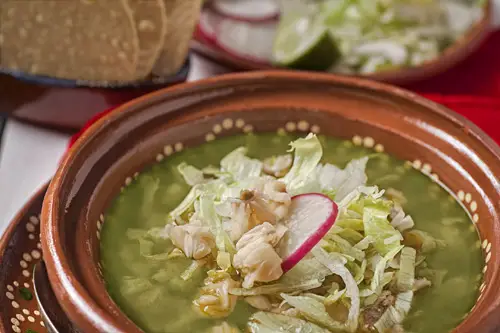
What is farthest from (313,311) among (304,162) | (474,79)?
(474,79)

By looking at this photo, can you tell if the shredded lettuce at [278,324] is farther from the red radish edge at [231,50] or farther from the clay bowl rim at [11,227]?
the red radish edge at [231,50]

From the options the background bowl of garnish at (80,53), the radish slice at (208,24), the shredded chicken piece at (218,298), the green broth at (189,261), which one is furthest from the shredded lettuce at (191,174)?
the radish slice at (208,24)

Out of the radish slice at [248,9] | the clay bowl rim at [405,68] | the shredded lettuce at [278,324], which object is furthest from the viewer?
the radish slice at [248,9]

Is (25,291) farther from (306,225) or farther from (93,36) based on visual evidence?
(93,36)

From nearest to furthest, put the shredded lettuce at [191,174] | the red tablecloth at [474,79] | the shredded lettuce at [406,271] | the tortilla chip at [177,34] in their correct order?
the shredded lettuce at [406,271]
the shredded lettuce at [191,174]
the tortilla chip at [177,34]
the red tablecloth at [474,79]

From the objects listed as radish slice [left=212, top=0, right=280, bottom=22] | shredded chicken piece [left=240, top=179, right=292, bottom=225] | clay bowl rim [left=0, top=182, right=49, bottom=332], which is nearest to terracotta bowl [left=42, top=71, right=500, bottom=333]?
clay bowl rim [left=0, top=182, right=49, bottom=332]

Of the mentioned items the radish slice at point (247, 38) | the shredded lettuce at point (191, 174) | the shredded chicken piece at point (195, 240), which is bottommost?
the radish slice at point (247, 38)
